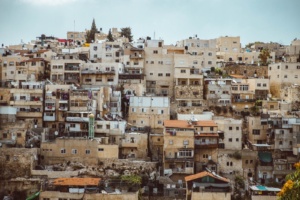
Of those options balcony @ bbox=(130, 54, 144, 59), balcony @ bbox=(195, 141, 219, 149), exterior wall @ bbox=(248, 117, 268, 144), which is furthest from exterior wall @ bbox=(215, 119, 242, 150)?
balcony @ bbox=(130, 54, 144, 59)

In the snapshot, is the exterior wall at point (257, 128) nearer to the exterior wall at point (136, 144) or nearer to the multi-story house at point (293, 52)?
the exterior wall at point (136, 144)

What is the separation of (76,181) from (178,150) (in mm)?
7991

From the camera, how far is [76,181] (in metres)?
34.6

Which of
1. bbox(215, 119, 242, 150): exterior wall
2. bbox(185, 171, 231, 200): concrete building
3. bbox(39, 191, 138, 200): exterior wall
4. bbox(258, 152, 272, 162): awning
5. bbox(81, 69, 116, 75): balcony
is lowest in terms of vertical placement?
bbox(39, 191, 138, 200): exterior wall

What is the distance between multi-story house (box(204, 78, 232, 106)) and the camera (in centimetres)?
4572

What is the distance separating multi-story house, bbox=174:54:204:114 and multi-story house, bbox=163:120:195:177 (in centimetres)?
666

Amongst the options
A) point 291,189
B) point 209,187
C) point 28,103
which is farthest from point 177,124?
point 291,189

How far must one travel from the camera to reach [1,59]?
162 feet

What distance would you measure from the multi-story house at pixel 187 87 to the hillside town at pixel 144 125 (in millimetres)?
96

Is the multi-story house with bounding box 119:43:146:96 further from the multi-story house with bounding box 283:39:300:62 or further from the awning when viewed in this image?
the multi-story house with bounding box 283:39:300:62

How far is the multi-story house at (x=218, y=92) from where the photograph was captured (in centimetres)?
4572

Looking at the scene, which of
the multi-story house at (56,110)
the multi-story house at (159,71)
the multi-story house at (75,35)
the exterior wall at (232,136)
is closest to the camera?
the exterior wall at (232,136)

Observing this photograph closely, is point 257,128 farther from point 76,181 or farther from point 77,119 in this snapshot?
point 76,181

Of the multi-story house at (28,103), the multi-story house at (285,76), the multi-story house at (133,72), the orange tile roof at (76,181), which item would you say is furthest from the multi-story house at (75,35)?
the orange tile roof at (76,181)
